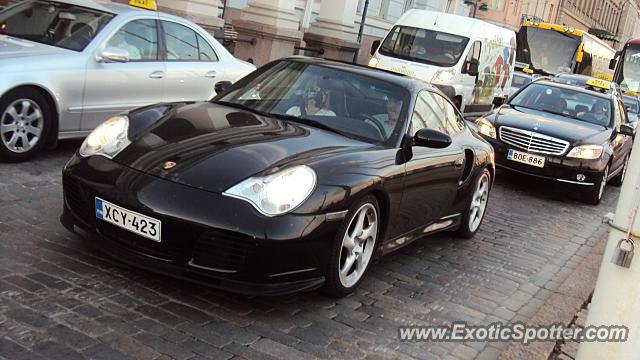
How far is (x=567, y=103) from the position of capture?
1162cm

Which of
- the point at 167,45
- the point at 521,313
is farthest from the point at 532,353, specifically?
the point at 167,45

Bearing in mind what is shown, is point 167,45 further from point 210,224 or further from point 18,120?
point 210,224

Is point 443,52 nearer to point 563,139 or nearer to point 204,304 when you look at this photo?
point 563,139

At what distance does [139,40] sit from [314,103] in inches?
120

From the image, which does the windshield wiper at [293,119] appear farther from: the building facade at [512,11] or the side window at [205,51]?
the building facade at [512,11]

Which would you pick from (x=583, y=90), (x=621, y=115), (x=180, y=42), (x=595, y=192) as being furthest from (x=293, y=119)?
(x=621, y=115)

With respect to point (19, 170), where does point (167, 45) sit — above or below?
above

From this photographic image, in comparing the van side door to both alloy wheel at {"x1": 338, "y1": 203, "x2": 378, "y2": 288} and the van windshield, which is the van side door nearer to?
the van windshield

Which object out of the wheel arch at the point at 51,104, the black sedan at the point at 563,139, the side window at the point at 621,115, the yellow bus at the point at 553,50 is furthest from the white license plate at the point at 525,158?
the yellow bus at the point at 553,50

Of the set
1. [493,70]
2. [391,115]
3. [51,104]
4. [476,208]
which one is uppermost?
[493,70]

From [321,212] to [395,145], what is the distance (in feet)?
3.77

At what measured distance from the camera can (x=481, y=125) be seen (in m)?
10.8

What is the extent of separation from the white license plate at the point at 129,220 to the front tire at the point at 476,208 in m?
3.43

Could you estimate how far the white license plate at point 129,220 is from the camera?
161 inches
